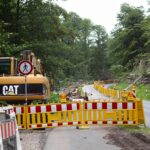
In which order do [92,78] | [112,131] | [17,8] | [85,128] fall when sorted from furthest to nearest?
[92,78] < [17,8] < [85,128] < [112,131]

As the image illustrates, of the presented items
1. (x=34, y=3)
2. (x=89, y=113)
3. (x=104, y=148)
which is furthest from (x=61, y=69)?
(x=104, y=148)

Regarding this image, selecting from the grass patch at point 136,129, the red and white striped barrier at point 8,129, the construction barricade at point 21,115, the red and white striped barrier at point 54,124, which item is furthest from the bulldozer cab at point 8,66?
the red and white striped barrier at point 8,129

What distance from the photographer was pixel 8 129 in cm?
978

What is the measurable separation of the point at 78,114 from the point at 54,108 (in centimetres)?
95

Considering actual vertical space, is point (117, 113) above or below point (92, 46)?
below

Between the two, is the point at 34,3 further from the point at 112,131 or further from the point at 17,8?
the point at 112,131

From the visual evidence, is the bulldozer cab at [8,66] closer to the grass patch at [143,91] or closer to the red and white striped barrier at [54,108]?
the red and white striped barrier at [54,108]

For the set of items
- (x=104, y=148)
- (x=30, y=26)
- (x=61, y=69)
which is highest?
(x=30, y=26)

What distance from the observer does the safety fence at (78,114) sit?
19031 mm

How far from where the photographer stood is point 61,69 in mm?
41906

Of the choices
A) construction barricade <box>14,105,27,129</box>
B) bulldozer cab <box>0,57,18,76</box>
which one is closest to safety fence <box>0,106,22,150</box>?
construction barricade <box>14,105,27,129</box>

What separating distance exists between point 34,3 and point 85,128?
23276 millimetres

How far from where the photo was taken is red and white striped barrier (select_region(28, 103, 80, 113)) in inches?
749

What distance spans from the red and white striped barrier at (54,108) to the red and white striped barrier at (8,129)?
888 centimetres
